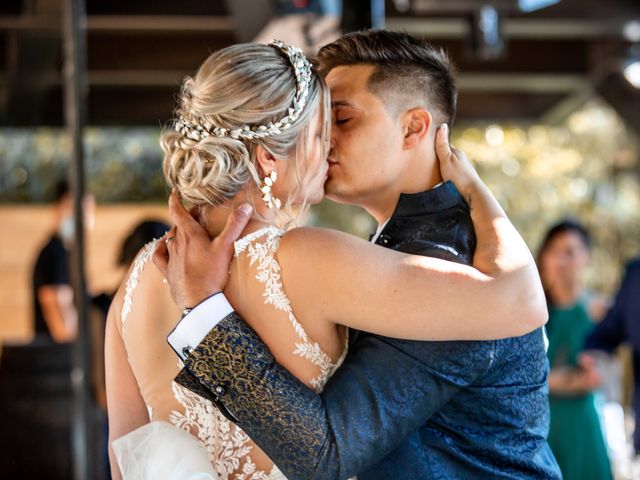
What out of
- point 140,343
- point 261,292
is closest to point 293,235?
point 261,292

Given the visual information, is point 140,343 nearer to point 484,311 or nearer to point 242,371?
point 242,371

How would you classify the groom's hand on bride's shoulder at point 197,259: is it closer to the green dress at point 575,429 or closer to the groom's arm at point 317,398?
the groom's arm at point 317,398

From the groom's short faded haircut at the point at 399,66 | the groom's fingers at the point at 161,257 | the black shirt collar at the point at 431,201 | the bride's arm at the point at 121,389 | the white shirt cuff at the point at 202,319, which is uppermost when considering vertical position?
the groom's short faded haircut at the point at 399,66

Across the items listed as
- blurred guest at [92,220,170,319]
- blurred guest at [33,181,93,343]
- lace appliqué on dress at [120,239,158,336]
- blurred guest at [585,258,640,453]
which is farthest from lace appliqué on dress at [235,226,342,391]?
blurred guest at [33,181,93,343]

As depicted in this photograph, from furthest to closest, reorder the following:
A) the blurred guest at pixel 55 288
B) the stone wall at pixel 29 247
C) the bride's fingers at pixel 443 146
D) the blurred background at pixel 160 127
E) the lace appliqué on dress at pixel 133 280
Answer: the stone wall at pixel 29 247, the blurred guest at pixel 55 288, the blurred background at pixel 160 127, the bride's fingers at pixel 443 146, the lace appliqué on dress at pixel 133 280

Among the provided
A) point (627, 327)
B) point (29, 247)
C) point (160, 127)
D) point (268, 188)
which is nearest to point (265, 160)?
point (268, 188)

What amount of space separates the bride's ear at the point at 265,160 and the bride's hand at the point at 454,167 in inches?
15.7

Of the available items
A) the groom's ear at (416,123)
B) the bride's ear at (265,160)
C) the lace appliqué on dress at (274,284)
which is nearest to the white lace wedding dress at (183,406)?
the lace appliqué on dress at (274,284)

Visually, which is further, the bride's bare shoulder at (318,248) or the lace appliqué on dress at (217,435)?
the lace appliqué on dress at (217,435)

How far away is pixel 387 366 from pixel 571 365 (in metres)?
3.55

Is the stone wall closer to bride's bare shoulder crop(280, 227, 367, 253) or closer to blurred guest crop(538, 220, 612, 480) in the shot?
blurred guest crop(538, 220, 612, 480)

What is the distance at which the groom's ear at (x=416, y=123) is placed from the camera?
2.13m

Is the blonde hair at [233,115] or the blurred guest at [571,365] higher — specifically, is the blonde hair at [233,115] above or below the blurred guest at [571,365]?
above

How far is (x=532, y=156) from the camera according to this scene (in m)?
12.8
